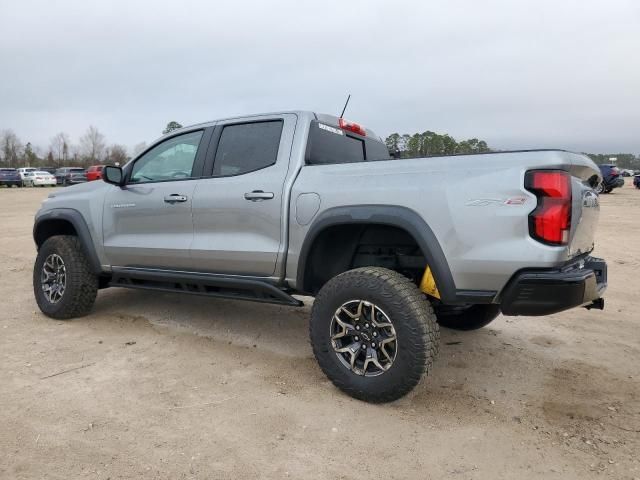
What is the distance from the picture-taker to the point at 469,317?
434 cm

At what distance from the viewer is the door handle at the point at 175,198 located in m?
4.07

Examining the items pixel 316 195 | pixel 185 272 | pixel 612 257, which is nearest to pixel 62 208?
pixel 185 272

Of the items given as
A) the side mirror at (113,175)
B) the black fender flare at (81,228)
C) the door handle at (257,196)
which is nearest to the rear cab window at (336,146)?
the door handle at (257,196)

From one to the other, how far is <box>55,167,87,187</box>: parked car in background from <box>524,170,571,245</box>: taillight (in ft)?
122

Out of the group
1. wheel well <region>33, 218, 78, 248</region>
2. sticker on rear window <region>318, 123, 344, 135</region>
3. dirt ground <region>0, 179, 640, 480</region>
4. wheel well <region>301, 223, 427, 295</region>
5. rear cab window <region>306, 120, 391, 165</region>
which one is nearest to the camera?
dirt ground <region>0, 179, 640, 480</region>

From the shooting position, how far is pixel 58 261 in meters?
4.84

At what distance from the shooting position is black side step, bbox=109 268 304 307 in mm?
3629

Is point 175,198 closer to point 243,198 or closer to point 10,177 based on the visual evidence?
point 243,198

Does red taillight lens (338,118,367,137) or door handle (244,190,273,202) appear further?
red taillight lens (338,118,367,137)

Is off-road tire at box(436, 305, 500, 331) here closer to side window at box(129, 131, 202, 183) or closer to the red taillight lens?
the red taillight lens

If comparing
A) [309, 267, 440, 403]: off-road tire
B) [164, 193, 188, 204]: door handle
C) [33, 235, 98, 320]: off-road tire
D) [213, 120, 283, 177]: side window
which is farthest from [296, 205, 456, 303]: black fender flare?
[33, 235, 98, 320]: off-road tire

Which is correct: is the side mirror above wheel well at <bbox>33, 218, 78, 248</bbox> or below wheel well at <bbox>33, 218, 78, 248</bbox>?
above

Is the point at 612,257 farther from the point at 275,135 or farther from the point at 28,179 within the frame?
the point at 28,179

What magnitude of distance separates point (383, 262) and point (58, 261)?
10.5 ft
